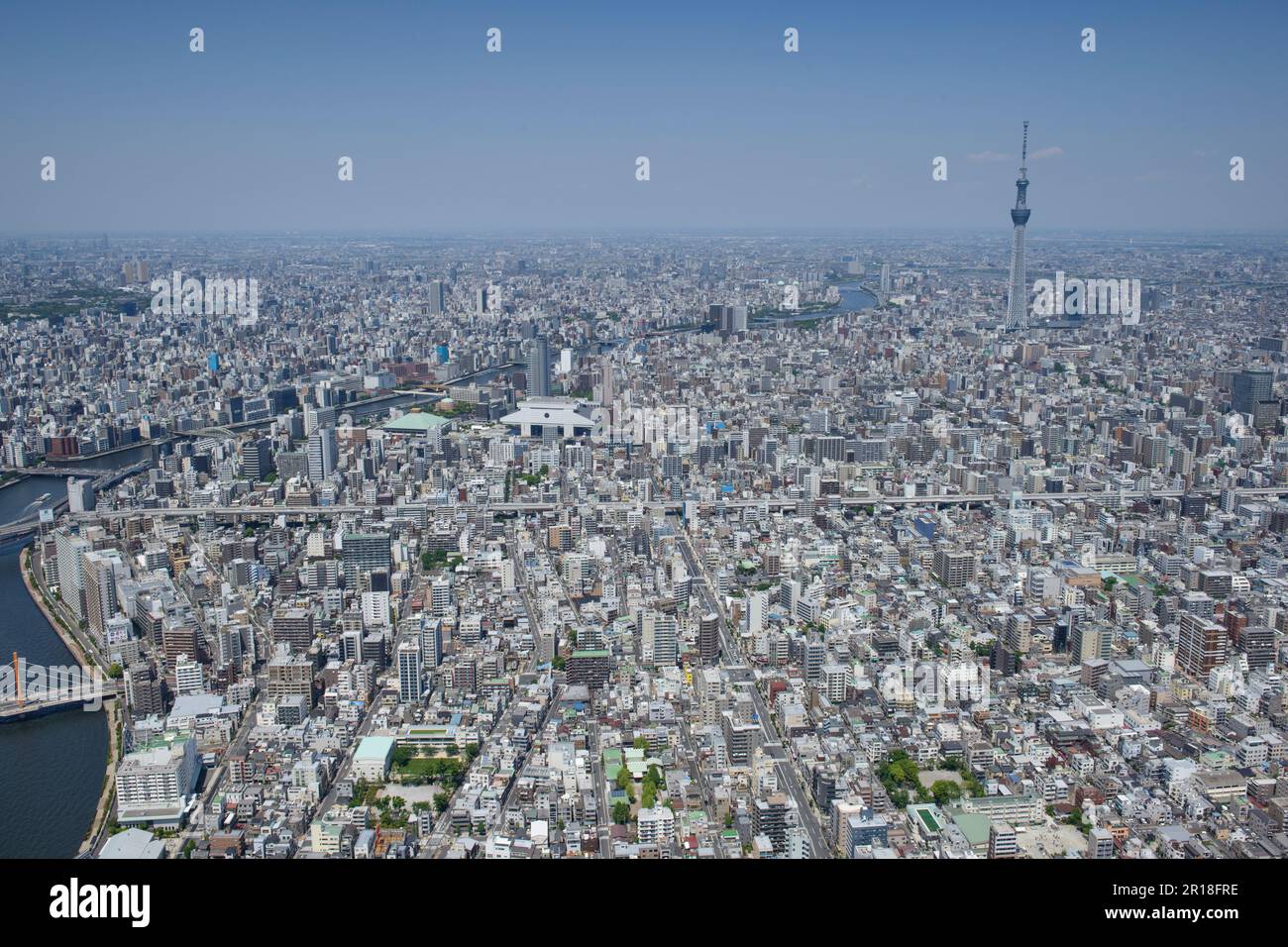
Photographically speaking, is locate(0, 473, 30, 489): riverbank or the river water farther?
locate(0, 473, 30, 489): riverbank

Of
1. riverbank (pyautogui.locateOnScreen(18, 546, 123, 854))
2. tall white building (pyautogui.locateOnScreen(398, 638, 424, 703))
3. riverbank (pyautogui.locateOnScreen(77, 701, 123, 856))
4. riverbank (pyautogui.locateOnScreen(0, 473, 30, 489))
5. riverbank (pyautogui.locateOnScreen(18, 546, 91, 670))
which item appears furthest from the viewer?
riverbank (pyautogui.locateOnScreen(0, 473, 30, 489))

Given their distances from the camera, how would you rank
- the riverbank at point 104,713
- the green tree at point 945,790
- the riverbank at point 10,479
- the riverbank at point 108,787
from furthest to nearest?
the riverbank at point 10,479, the green tree at point 945,790, the riverbank at point 104,713, the riverbank at point 108,787

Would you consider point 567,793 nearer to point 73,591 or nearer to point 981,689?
point 981,689

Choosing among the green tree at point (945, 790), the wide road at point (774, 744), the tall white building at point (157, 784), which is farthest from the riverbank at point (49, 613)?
the green tree at point (945, 790)

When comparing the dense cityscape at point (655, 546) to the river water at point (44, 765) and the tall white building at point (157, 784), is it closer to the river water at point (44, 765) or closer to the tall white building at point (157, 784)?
the tall white building at point (157, 784)


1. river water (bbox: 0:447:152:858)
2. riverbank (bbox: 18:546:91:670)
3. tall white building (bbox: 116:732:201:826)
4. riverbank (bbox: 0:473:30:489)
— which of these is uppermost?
riverbank (bbox: 0:473:30:489)

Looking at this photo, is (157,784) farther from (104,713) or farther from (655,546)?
(655,546)

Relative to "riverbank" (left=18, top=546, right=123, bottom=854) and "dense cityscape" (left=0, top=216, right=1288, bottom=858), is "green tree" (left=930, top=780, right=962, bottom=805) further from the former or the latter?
"riverbank" (left=18, top=546, right=123, bottom=854)

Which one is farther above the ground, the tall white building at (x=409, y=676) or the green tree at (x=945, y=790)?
the tall white building at (x=409, y=676)

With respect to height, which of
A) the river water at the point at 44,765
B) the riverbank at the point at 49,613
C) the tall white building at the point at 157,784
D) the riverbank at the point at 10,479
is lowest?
the river water at the point at 44,765

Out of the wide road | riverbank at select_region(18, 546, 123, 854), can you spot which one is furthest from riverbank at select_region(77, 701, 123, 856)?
the wide road
